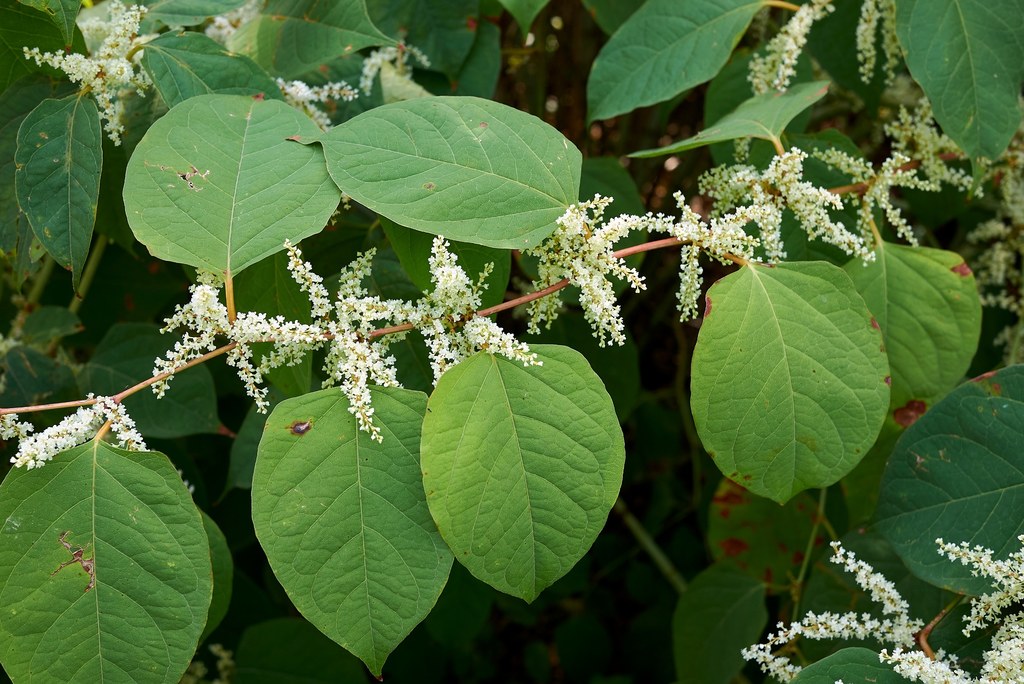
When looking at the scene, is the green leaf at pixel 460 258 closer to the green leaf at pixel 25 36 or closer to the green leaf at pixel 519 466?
the green leaf at pixel 519 466

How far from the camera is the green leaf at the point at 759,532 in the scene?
158 centimetres

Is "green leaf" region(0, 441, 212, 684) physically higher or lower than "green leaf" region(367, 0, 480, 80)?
lower

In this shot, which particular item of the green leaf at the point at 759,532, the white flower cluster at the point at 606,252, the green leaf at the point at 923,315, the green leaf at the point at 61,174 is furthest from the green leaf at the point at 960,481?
the green leaf at the point at 61,174

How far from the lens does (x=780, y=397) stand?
907 mm

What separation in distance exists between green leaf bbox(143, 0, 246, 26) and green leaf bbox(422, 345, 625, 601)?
577 millimetres

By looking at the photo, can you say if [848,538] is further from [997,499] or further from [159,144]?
[159,144]

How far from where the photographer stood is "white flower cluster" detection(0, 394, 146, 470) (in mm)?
778

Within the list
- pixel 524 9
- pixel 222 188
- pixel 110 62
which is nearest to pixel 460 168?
pixel 222 188

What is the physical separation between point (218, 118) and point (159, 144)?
0.25 feet

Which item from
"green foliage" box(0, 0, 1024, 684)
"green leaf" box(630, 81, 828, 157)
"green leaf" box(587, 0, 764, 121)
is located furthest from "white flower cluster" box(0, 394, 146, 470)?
"green leaf" box(587, 0, 764, 121)

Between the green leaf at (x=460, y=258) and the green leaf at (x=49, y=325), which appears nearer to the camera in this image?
the green leaf at (x=460, y=258)

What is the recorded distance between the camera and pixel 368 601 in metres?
0.77

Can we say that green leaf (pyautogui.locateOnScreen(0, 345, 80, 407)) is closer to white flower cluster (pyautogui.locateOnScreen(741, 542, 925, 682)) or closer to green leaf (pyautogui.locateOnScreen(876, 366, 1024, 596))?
white flower cluster (pyautogui.locateOnScreen(741, 542, 925, 682))

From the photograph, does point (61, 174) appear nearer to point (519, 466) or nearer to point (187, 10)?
point (187, 10)
